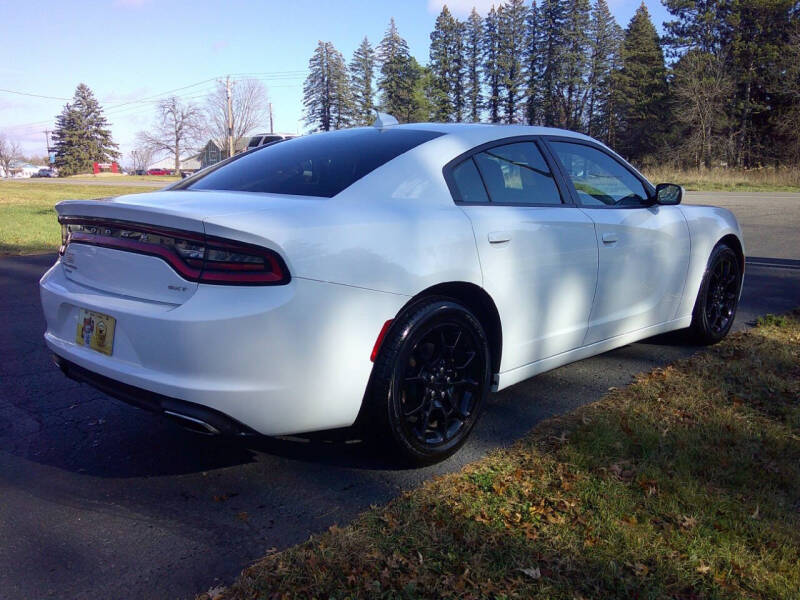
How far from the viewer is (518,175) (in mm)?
3531

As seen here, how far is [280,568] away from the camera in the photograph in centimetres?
217

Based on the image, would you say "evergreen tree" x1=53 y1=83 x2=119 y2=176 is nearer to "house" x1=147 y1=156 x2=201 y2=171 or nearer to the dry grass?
"house" x1=147 y1=156 x2=201 y2=171

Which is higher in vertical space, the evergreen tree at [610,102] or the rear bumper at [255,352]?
the evergreen tree at [610,102]

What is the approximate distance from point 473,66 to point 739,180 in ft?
121

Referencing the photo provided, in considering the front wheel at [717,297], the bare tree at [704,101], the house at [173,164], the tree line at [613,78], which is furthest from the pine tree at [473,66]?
the front wheel at [717,297]

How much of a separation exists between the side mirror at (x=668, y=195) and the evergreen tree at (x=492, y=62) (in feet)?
195

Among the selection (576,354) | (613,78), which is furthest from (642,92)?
(576,354)

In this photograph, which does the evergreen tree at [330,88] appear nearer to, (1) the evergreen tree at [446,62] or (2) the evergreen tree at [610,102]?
(1) the evergreen tree at [446,62]

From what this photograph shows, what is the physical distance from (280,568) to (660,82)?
59945 mm

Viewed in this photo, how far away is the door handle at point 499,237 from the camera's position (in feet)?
10.2

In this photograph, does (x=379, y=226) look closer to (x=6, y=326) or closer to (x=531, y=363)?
(x=531, y=363)

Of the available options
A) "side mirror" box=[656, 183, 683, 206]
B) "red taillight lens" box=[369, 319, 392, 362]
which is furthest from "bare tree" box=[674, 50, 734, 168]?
"red taillight lens" box=[369, 319, 392, 362]

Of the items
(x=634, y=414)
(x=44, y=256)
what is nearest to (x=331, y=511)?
(x=634, y=414)

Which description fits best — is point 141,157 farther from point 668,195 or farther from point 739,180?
point 668,195
